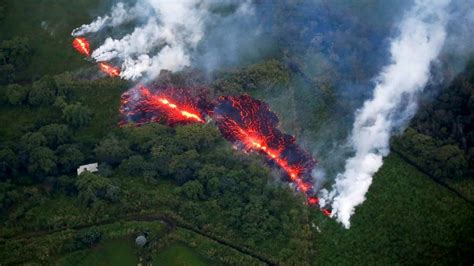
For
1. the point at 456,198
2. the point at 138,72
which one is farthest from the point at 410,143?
the point at 138,72

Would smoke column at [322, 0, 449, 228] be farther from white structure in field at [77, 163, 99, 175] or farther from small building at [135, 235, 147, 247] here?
white structure in field at [77, 163, 99, 175]

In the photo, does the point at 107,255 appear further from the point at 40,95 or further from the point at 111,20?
the point at 111,20

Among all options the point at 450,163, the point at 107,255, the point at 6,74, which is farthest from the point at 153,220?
the point at 450,163

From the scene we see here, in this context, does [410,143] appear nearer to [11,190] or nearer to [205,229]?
[205,229]

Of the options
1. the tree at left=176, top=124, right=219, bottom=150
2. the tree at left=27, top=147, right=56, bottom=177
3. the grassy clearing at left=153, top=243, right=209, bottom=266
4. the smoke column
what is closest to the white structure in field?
the tree at left=27, top=147, right=56, bottom=177

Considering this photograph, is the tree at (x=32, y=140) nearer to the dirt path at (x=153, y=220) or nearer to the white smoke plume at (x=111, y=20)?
the dirt path at (x=153, y=220)
